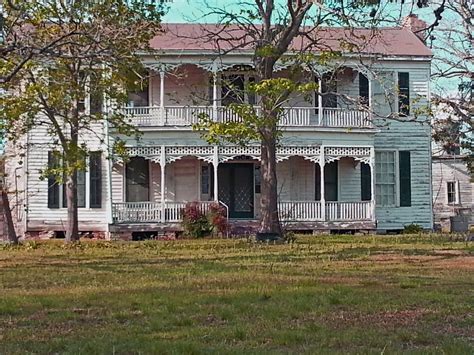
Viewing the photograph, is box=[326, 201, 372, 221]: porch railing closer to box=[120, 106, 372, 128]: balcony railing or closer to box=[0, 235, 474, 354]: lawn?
box=[120, 106, 372, 128]: balcony railing

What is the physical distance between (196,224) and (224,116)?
4.73 m

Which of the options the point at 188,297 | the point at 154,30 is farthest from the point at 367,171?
the point at 188,297

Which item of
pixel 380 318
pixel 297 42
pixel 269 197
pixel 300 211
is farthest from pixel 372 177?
pixel 380 318

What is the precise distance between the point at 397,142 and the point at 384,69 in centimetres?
311

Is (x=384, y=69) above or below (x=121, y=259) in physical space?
above

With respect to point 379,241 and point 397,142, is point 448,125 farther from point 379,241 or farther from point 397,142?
point 379,241

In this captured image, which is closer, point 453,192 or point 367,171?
point 367,171

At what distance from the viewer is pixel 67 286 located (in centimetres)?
1178

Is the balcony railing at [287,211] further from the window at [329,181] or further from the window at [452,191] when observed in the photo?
the window at [452,191]

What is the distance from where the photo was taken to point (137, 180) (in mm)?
29922

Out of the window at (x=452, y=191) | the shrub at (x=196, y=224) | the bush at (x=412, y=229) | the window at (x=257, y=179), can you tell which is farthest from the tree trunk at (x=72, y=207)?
the window at (x=452, y=191)

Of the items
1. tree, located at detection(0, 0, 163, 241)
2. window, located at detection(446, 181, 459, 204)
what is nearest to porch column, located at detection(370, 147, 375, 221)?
tree, located at detection(0, 0, 163, 241)

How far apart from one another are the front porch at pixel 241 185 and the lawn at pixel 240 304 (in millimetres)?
10544

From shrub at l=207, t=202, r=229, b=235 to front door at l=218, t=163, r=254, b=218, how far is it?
2916 millimetres
